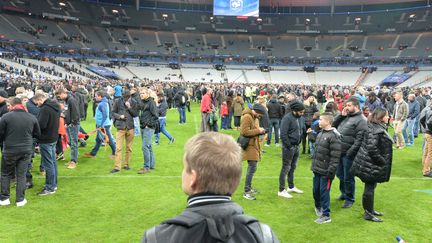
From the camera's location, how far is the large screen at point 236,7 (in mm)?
48406

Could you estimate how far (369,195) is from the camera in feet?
18.6

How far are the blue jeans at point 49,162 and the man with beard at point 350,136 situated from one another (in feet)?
18.2

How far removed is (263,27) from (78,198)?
2249 inches

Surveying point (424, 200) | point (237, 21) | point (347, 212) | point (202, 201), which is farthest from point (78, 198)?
point (237, 21)

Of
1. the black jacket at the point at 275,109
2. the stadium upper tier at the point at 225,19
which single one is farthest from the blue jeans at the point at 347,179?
the stadium upper tier at the point at 225,19

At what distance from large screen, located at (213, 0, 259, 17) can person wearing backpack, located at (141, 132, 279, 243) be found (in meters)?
49.3

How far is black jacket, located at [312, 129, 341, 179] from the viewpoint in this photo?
5.40 metres

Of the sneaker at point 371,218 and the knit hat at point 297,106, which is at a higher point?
the knit hat at point 297,106

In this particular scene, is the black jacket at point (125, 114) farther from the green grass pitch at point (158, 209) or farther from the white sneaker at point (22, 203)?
the white sneaker at point (22, 203)

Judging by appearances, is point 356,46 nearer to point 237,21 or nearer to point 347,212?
point 237,21

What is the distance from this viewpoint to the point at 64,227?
17.4 ft

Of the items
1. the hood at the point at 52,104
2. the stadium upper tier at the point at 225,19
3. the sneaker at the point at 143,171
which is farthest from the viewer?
the stadium upper tier at the point at 225,19

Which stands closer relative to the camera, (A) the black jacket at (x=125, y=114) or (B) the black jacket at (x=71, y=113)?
(A) the black jacket at (x=125, y=114)

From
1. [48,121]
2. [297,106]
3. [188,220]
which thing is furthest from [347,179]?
[48,121]
